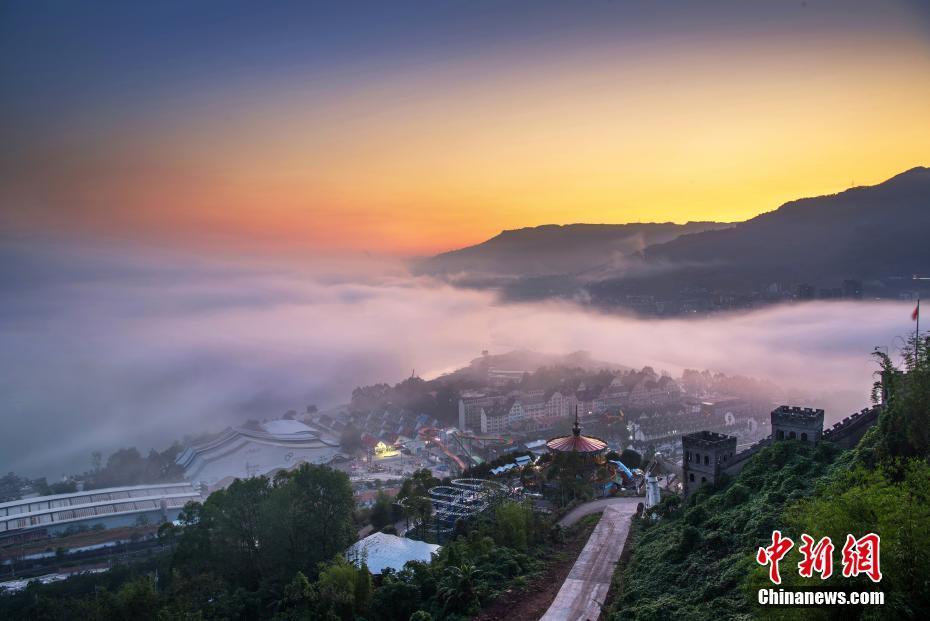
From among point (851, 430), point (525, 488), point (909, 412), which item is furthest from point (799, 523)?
point (525, 488)

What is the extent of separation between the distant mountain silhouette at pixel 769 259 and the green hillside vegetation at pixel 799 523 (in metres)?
61.9

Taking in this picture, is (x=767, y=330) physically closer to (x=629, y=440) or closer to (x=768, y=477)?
(x=629, y=440)

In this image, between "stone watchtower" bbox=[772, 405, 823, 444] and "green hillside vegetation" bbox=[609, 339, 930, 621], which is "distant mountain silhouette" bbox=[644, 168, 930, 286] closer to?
"stone watchtower" bbox=[772, 405, 823, 444]

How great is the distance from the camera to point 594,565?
58.0 ft

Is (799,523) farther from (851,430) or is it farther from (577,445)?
(577,445)

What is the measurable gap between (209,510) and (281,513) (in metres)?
2.85

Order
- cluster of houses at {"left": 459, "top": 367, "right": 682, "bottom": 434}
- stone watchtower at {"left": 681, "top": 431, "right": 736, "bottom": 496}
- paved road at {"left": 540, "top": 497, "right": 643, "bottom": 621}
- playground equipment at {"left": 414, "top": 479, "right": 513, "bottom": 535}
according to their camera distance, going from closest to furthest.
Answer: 1. paved road at {"left": 540, "top": 497, "right": 643, "bottom": 621}
2. stone watchtower at {"left": 681, "top": 431, "right": 736, "bottom": 496}
3. playground equipment at {"left": 414, "top": 479, "right": 513, "bottom": 535}
4. cluster of houses at {"left": 459, "top": 367, "right": 682, "bottom": 434}

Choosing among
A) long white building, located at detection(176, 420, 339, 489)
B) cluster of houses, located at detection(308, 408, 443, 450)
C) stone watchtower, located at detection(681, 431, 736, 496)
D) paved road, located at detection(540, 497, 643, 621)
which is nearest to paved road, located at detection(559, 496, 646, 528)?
paved road, located at detection(540, 497, 643, 621)

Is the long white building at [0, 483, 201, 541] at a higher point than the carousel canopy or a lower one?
lower

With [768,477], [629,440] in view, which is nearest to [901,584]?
[768,477]

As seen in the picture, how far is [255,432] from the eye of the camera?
57312 millimetres

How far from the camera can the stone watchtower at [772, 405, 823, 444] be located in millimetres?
19094

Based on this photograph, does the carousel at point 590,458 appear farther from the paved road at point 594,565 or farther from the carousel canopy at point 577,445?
the paved road at point 594,565

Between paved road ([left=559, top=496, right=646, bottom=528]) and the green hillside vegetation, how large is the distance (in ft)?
10.2
